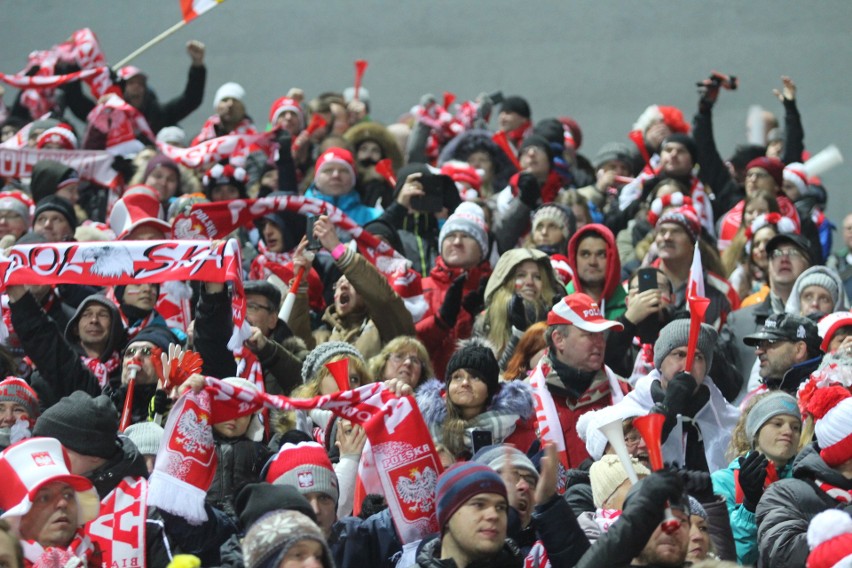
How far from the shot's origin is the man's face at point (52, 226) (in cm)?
1020

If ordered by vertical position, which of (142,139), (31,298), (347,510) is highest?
(142,139)

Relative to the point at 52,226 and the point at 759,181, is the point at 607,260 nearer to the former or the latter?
the point at 759,181

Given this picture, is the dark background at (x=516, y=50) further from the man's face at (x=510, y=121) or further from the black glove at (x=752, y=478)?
the black glove at (x=752, y=478)

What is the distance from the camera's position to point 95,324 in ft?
27.9

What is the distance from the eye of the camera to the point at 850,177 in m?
15.2

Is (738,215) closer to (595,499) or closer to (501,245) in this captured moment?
(501,245)

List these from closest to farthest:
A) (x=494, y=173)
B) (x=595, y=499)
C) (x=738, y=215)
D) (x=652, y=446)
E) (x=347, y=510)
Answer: (x=652, y=446) → (x=595, y=499) → (x=347, y=510) → (x=738, y=215) → (x=494, y=173)

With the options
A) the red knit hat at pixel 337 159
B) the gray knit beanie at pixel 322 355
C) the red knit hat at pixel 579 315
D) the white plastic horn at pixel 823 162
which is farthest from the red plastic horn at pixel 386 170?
the red knit hat at pixel 579 315

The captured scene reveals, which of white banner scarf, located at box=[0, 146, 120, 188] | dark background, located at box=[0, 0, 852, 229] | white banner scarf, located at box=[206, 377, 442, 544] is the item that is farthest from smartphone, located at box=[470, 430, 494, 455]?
dark background, located at box=[0, 0, 852, 229]

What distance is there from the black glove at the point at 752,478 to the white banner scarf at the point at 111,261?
253cm

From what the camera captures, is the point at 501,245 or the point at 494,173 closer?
the point at 501,245

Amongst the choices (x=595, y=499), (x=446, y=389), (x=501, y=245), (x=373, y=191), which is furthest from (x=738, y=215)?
(x=595, y=499)

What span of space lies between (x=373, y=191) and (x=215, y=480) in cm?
487

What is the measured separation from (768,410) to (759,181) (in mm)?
4211
